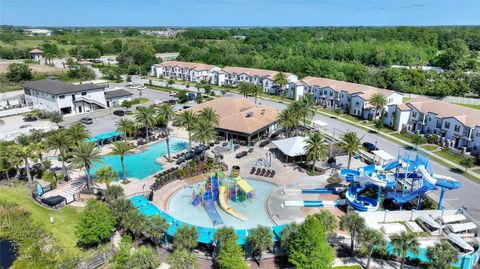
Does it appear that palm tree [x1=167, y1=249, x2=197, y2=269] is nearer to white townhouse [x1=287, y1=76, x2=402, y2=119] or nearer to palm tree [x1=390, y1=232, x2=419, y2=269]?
palm tree [x1=390, y1=232, x2=419, y2=269]

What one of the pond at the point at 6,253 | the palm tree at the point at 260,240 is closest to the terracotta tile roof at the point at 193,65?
the pond at the point at 6,253

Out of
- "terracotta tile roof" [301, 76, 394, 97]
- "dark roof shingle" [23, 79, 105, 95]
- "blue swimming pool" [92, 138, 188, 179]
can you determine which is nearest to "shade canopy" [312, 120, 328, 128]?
"terracotta tile roof" [301, 76, 394, 97]

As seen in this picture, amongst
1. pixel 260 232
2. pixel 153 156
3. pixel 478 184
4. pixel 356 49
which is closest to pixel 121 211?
pixel 260 232

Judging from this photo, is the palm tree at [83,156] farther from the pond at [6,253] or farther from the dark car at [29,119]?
the dark car at [29,119]

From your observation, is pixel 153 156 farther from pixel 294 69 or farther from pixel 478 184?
pixel 294 69

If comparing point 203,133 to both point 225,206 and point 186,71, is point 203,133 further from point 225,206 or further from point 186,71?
point 186,71

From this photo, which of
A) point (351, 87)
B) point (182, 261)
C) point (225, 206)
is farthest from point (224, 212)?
point (351, 87)
